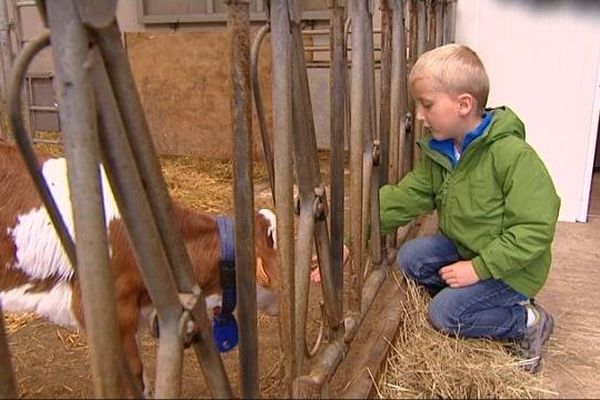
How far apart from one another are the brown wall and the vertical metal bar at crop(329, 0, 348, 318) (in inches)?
166

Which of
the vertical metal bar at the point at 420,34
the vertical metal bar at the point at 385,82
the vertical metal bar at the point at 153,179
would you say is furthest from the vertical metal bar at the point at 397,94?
the vertical metal bar at the point at 153,179

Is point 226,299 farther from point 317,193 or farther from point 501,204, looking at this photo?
point 501,204

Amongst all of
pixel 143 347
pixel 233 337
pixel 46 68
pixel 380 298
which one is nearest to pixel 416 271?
pixel 380 298

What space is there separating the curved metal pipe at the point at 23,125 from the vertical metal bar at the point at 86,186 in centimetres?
6

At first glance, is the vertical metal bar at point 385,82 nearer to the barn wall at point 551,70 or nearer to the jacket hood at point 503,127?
the jacket hood at point 503,127

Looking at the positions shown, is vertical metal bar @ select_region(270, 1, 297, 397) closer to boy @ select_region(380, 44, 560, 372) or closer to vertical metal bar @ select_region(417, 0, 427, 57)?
boy @ select_region(380, 44, 560, 372)

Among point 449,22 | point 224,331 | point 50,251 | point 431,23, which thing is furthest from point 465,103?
point 449,22

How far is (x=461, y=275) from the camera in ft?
7.10

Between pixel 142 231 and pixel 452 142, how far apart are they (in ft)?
5.01

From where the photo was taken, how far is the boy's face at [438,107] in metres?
2.12

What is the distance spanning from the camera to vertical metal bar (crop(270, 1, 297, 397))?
1508 mm

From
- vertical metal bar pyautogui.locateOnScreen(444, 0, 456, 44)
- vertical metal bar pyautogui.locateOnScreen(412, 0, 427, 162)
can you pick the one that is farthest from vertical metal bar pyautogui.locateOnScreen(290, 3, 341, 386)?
vertical metal bar pyautogui.locateOnScreen(444, 0, 456, 44)

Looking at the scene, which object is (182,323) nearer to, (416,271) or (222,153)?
(416,271)

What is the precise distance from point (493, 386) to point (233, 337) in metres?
0.84
